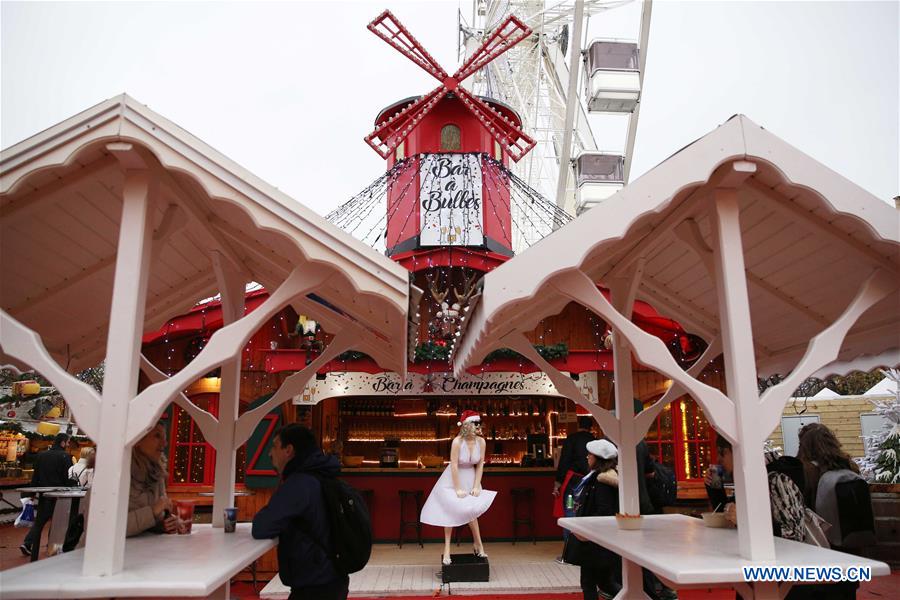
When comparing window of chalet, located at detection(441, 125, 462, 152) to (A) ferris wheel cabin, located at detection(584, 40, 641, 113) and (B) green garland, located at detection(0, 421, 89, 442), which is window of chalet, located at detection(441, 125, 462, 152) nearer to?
(A) ferris wheel cabin, located at detection(584, 40, 641, 113)

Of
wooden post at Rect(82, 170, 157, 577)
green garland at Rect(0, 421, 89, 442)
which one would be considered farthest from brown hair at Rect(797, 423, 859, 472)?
green garland at Rect(0, 421, 89, 442)

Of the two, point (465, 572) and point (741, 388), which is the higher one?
point (741, 388)

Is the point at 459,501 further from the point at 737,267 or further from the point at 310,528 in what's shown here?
the point at 737,267

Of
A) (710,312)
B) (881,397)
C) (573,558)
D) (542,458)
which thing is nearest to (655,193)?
(710,312)

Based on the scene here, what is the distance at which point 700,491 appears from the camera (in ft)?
32.3

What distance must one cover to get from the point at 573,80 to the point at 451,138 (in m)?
2.99

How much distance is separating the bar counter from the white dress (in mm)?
1593

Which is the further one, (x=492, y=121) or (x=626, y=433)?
(x=492, y=121)

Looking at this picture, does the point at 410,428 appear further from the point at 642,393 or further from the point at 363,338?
the point at 363,338

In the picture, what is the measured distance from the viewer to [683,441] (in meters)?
10.4

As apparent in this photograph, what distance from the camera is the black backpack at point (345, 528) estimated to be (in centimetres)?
356

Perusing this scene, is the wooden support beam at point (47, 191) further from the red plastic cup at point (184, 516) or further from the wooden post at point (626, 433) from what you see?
the wooden post at point (626, 433)

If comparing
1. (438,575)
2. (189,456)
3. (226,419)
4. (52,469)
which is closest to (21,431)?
(52,469)

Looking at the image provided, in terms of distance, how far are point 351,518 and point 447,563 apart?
415cm
